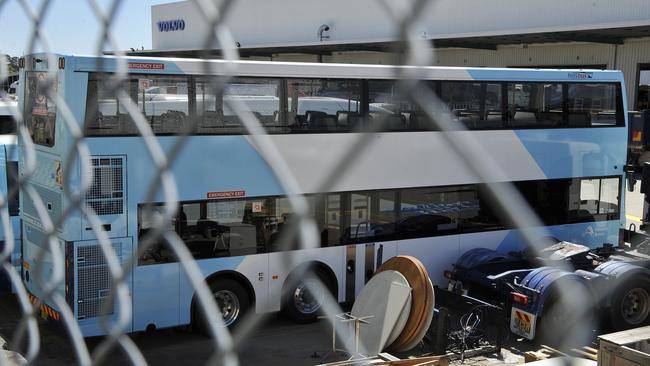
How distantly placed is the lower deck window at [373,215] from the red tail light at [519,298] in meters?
1.06

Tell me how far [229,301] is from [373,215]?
6.69 feet

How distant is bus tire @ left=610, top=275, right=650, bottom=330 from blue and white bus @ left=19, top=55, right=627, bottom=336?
1.70m

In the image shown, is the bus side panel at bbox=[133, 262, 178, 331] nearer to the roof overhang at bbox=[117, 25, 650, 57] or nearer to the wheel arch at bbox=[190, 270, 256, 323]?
the wheel arch at bbox=[190, 270, 256, 323]

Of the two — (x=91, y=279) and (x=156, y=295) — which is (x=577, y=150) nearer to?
(x=156, y=295)

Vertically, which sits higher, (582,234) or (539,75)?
(539,75)

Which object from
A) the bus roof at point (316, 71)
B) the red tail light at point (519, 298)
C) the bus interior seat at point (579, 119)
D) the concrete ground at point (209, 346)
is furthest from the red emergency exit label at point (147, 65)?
the bus interior seat at point (579, 119)

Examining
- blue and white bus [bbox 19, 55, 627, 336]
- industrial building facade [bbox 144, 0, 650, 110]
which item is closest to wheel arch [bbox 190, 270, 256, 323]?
blue and white bus [bbox 19, 55, 627, 336]

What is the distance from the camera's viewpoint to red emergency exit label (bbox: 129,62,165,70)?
719 centimetres

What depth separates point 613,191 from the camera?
36.2 ft

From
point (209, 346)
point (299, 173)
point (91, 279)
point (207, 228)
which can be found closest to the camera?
point (91, 279)

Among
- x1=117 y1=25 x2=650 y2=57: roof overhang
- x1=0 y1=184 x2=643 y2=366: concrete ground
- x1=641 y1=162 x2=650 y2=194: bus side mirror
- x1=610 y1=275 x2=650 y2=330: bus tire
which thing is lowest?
x1=0 y1=184 x2=643 y2=366: concrete ground

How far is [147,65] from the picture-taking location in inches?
286

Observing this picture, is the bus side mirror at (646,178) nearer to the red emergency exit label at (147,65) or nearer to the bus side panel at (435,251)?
the bus side panel at (435,251)

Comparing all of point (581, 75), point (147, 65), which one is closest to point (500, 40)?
point (581, 75)
